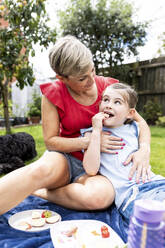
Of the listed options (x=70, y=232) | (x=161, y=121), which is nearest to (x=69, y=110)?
(x=70, y=232)

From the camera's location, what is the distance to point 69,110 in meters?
1.80

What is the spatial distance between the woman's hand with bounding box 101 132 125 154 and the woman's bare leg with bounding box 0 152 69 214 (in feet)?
0.96

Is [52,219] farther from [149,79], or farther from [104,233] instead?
[149,79]

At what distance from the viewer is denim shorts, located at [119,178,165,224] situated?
1.53 metres

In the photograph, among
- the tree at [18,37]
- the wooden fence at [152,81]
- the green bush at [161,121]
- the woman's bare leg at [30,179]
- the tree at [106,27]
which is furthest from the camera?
the tree at [106,27]

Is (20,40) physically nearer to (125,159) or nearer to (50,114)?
(50,114)

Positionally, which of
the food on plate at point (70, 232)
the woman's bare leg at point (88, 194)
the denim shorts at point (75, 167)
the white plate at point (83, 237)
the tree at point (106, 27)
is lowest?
the white plate at point (83, 237)

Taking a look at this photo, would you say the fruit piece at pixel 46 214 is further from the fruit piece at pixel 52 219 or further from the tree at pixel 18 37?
the tree at pixel 18 37

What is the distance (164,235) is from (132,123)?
3.87 ft

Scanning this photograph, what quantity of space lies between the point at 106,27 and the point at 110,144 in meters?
7.33

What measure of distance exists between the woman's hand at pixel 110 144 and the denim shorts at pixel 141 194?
29 cm

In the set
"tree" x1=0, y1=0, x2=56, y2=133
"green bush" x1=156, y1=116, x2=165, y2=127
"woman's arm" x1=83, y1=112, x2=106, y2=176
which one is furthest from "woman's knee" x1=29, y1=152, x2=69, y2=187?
"green bush" x1=156, y1=116, x2=165, y2=127

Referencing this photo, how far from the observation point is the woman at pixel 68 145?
153 cm

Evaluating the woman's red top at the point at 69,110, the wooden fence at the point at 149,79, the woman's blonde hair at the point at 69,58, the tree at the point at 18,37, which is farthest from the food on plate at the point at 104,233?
the wooden fence at the point at 149,79
